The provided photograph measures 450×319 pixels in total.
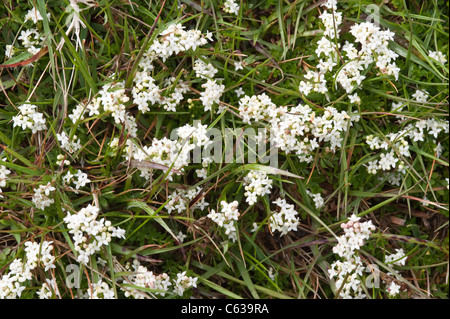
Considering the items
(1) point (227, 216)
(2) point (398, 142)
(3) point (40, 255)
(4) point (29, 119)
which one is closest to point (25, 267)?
(3) point (40, 255)

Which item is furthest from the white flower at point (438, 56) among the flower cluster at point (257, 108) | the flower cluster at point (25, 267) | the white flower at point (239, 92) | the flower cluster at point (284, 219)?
the flower cluster at point (25, 267)

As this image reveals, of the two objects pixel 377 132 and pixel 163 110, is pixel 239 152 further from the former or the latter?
pixel 377 132

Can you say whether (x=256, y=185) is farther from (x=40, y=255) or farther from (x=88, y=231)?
(x=40, y=255)

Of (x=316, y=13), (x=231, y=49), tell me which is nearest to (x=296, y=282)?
(x=231, y=49)

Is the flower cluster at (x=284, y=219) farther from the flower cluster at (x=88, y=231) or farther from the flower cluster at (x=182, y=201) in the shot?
the flower cluster at (x=88, y=231)

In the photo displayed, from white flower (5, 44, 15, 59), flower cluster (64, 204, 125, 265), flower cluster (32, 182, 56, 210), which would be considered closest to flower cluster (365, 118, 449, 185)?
flower cluster (64, 204, 125, 265)
